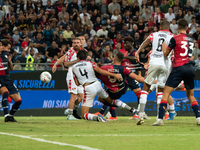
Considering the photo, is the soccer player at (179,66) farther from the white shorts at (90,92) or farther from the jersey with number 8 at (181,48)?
the white shorts at (90,92)

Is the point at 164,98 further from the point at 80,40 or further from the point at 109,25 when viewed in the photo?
the point at 109,25

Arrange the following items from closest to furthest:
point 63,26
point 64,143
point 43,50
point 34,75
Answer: point 64,143 → point 34,75 → point 43,50 → point 63,26

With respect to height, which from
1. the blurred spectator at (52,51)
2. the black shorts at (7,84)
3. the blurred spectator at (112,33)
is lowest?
the blurred spectator at (52,51)

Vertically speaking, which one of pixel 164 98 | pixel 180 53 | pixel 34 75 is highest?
pixel 180 53

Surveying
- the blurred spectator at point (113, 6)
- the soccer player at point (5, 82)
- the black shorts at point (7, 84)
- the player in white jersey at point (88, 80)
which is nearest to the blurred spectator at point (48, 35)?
the blurred spectator at point (113, 6)

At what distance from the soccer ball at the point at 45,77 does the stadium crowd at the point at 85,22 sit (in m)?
3.30

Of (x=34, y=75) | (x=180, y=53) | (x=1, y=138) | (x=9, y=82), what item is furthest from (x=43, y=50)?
(x=1, y=138)

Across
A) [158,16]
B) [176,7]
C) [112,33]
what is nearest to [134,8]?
[158,16]

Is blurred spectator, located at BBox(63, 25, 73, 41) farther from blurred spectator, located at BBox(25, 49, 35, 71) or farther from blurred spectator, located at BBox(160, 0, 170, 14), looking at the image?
blurred spectator, located at BBox(160, 0, 170, 14)

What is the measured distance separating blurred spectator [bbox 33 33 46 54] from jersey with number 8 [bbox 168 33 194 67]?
11.3m

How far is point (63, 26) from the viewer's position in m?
19.7

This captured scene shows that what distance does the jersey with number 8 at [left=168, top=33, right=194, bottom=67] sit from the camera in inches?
298

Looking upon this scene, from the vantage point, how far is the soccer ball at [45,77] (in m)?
13.3

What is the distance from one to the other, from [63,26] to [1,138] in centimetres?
1466
